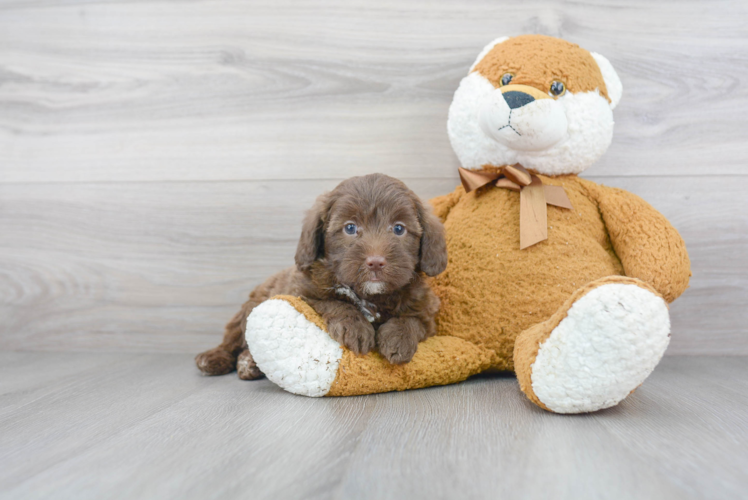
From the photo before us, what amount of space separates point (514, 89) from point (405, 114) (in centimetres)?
62

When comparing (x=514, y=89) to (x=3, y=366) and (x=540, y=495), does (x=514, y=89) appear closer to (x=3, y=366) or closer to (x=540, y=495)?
(x=540, y=495)

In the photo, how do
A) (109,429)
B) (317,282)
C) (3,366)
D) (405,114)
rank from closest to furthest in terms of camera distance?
(109,429), (317,282), (3,366), (405,114)

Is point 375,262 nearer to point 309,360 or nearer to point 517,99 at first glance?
point 309,360

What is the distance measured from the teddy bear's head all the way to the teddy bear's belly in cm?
11

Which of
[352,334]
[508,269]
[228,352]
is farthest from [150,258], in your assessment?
[508,269]

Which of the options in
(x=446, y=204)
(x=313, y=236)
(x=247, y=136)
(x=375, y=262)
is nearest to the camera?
(x=375, y=262)

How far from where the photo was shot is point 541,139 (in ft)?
4.77

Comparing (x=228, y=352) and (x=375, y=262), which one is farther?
(x=228, y=352)

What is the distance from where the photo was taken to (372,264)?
1276 millimetres

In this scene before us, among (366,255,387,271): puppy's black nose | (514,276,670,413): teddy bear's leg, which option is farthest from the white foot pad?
(514,276,670,413): teddy bear's leg

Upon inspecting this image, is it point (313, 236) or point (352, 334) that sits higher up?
point (313, 236)

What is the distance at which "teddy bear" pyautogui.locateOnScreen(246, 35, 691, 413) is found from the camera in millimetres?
1315

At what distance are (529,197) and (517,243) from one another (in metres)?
0.14

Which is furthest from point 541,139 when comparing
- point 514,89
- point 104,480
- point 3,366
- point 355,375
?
point 3,366
